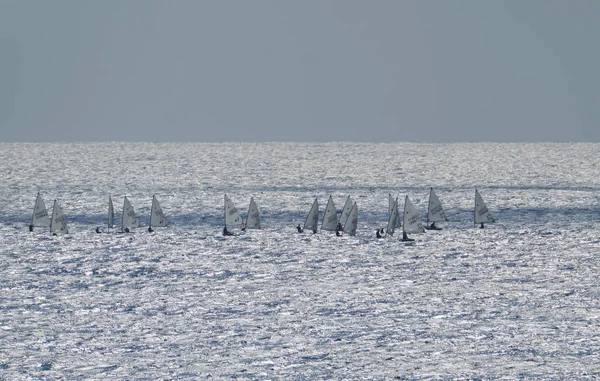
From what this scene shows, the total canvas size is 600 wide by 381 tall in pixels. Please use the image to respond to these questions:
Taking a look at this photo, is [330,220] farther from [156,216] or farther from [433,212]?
[156,216]

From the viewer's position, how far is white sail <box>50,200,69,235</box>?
78.7 meters

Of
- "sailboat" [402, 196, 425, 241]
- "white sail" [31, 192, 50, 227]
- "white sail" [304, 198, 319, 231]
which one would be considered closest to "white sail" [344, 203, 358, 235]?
"white sail" [304, 198, 319, 231]

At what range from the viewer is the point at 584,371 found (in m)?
40.9

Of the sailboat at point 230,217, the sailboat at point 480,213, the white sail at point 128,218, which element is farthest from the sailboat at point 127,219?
the sailboat at point 480,213

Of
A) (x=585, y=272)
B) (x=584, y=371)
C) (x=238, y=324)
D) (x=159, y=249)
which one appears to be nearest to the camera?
(x=584, y=371)

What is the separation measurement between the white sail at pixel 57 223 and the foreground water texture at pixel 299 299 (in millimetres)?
626

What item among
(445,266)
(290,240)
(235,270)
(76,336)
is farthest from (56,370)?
(290,240)

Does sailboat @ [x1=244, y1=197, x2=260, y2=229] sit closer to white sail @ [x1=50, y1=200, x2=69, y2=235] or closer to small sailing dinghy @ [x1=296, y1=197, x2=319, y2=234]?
small sailing dinghy @ [x1=296, y1=197, x2=319, y2=234]

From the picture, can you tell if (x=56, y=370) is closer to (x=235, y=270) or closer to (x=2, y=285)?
(x=2, y=285)

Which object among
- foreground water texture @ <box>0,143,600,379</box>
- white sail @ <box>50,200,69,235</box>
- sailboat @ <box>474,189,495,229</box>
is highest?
sailboat @ <box>474,189,495,229</box>

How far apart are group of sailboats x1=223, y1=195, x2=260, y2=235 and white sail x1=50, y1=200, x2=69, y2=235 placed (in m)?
9.90

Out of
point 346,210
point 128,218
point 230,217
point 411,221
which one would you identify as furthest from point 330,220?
point 128,218

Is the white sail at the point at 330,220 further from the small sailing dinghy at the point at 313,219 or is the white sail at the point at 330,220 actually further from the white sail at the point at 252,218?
the white sail at the point at 252,218

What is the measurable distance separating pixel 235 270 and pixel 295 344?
18331 mm
